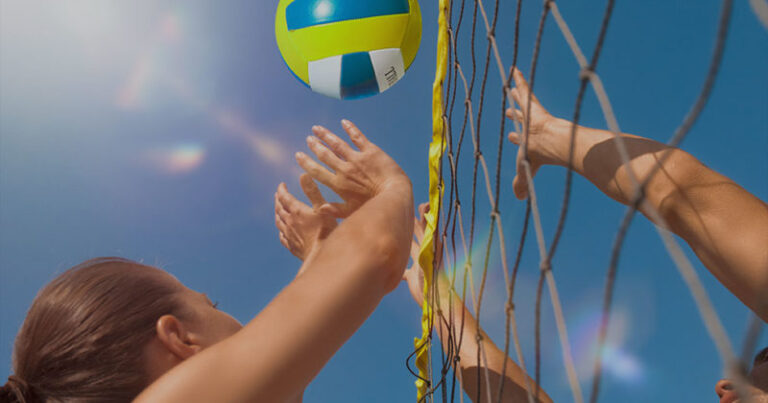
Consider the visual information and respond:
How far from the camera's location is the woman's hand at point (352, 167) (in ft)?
6.03

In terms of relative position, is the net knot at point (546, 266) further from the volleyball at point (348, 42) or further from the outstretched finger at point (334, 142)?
the volleyball at point (348, 42)

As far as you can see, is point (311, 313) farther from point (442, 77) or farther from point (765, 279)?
point (442, 77)

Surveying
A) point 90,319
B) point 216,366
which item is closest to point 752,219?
point 216,366

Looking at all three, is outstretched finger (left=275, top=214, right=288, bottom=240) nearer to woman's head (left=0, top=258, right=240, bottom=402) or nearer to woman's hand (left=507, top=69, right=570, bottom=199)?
woman's head (left=0, top=258, right=240, bottom=402)

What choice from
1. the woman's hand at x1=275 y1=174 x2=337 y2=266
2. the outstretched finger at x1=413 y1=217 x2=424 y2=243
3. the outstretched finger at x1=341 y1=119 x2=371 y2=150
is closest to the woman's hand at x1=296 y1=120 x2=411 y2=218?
the outstretched finger at x1=341 y1=119 x2=371 y2=150

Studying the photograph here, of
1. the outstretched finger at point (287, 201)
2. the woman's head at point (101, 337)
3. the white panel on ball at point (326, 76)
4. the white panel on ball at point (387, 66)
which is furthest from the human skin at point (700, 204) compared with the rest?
the white panel on ball at point (326, 76)

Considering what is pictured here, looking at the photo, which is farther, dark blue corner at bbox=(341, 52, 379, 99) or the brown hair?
dark blue corner at bbox=(341, 52, 379, 99)

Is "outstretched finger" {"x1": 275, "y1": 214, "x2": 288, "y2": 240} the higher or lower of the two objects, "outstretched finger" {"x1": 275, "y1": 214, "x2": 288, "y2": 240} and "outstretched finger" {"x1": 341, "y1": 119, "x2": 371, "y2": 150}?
the lower

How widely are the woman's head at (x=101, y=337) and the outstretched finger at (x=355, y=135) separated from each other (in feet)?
2.50

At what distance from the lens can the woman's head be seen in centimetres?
144

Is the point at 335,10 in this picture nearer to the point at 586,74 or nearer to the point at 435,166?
the point at 435,166

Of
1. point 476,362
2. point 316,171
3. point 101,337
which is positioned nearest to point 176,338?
point 101,337

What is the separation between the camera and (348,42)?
3.12m

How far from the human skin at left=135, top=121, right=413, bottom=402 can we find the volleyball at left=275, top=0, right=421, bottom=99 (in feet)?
5.92
